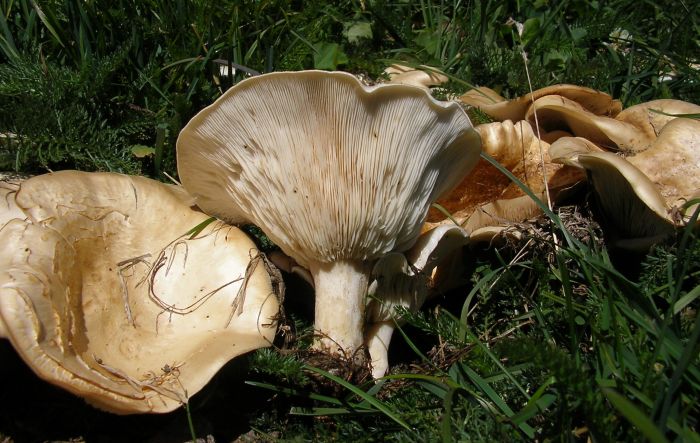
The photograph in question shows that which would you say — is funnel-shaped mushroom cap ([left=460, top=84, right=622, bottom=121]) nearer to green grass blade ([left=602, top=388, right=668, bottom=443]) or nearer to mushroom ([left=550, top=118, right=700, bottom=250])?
mushroom ([left=550, top=118, right=700, bottom=250])

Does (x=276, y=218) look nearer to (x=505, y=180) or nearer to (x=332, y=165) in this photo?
(x=332, y=165)

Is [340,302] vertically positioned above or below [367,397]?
above

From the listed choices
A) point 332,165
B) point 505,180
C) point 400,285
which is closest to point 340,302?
point 400,285

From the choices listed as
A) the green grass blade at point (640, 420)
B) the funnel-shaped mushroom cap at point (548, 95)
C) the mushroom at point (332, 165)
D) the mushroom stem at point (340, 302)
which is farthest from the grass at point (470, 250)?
the funnel-shaped mushroom cap at point (548, 95)

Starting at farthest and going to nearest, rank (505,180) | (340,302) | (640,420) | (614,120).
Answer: (505,180)
(614,120)
(340,302)
(640,420)

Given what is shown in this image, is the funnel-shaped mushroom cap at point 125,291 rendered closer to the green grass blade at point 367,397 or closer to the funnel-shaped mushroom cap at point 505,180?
the green grass blade at point 367,397

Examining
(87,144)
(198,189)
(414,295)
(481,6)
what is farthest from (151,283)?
(481,6)

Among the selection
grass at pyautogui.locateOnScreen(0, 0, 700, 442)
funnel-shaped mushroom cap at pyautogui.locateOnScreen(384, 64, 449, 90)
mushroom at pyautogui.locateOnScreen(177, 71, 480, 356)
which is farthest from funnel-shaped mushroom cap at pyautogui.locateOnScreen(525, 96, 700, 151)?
funnel-shaped mushroom cap at pyautogui.locateOnScreen(384, 64, 449, 90)
